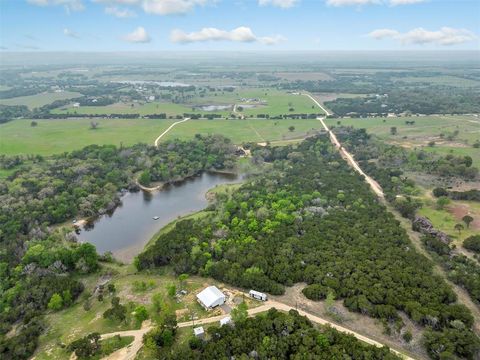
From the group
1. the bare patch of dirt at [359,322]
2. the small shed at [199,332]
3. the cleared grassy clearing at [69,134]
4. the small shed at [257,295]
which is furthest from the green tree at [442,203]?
the cleared grassy clearing at [69,134]

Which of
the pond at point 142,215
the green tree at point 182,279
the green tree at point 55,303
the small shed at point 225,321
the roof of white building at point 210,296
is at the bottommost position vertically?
the pond at point 142,215

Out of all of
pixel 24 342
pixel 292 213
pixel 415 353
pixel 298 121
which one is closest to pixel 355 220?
pixel 292 213

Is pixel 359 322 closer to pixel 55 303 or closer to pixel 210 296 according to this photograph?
pixel 210 296

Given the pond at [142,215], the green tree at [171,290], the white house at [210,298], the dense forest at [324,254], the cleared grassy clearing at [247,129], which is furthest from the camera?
the cleared grassy clearing at [247,129]

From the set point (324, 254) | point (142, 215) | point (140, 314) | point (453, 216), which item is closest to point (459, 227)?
point (453, 216)

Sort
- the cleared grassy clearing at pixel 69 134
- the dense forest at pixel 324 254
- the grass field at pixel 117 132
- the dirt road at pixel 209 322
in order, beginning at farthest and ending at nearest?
the grass field at pixel 117 132 → the cleared grassy clearing at pixel 69 134 → the dense forest at pixel 324 254 → the dirt road at pixel 209 322

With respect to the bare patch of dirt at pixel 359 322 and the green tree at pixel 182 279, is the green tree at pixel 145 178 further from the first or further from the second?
the bare patch of dirt at pixel 359 322
